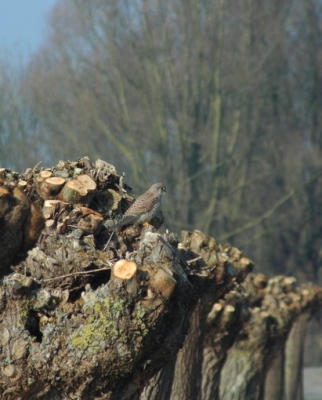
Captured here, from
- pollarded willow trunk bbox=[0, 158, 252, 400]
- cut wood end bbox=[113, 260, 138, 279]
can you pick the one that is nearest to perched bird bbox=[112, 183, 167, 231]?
pollarded willow trunk bbox=[0, 158, 252, 400]

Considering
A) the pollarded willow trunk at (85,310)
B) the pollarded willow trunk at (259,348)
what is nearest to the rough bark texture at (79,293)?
the pollarded willow trunk at (85,310)

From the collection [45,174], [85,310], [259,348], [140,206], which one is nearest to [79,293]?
[85,310]

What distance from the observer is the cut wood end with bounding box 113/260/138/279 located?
6.50m

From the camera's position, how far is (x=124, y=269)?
6.55 metres

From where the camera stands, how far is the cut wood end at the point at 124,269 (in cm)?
650

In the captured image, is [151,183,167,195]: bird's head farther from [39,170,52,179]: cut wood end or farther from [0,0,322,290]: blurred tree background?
[0,0,322,290]: blurred tree background

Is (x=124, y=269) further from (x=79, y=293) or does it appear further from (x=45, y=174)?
(x=45, y=174)

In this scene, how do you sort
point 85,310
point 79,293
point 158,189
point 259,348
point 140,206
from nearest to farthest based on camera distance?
point 85,310, point 79,293, point 140,206, point 158,189, point 259,348

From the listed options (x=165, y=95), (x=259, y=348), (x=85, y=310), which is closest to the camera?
(x=85, y=310)

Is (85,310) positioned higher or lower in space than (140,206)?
lower

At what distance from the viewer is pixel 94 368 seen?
21.3 feet

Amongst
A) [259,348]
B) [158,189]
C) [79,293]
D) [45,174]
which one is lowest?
[79,293]

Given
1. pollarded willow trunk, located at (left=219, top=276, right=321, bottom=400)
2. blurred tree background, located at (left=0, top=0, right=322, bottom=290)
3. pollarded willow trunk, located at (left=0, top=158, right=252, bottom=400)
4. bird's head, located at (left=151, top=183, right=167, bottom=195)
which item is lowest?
pollarded willow trunk, located at (left=0, top=158, right=252, bottom=400)

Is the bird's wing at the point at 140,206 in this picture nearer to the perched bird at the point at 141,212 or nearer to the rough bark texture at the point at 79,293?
the perched bird at the point at 141,212
